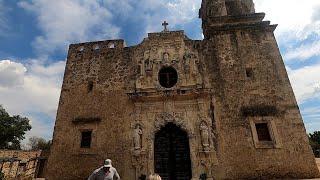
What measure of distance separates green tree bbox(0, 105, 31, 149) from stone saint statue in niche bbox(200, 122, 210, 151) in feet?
94.8

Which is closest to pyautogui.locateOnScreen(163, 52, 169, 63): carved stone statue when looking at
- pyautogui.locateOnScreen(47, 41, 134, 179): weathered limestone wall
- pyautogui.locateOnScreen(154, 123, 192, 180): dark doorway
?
pyautogui.locateOnScreen(47, 41, 134, 179): weathered limestone wall

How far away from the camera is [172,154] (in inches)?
389

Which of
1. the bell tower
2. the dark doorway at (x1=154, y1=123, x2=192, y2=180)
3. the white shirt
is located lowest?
the white shirt

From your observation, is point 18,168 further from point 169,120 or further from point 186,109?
point 186,109

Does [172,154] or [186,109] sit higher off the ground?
[186,109]

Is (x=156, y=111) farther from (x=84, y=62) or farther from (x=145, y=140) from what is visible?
(x=84, y=62)

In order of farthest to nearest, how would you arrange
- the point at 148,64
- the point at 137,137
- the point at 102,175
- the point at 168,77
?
the point at 148,64 → the point at 168,77 → the point at 137,137 → the point at 102,175

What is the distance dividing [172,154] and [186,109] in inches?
78.6

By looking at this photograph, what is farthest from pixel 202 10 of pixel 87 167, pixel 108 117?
pixel 87 167

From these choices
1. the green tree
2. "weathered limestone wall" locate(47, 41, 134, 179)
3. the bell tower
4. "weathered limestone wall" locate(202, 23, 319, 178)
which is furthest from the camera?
the green tree

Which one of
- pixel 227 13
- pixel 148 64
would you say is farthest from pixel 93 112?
pixel 227 13

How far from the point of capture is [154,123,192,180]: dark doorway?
9516 mm

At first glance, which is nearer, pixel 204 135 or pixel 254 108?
pixel 204 135

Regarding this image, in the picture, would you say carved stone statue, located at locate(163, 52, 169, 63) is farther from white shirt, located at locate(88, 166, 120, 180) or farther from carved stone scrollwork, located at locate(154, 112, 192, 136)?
white shirt, located at locate(88, 166, 120, 180)
